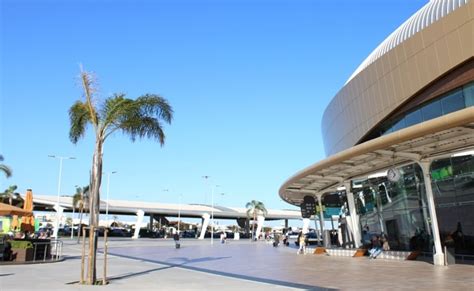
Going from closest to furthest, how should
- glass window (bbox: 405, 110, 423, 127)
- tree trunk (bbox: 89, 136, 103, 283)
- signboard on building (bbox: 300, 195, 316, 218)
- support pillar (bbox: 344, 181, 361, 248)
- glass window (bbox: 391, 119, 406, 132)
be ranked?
tree trunk (bbox: 89, 136, 103, 283)
glass window (bbox: 405, 110, 423, 127)
glass window (bbox: 391, 119, 406, 132)
support pillar (bbox: 344, 181, 361, 248)
signboard on building (bbox: 300, 195, 316, 218)

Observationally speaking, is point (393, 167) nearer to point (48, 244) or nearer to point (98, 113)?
point (98, 113)

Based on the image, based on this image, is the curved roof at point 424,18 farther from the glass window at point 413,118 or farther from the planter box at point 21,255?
the planter box at point 21,255

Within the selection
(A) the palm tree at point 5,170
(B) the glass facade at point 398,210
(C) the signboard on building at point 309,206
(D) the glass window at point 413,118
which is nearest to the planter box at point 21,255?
(B) the glass facade at point 398,210

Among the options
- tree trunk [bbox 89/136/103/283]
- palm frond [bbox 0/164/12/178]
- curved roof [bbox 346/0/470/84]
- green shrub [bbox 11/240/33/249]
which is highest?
curved roof [bbox 346/0/470/84]

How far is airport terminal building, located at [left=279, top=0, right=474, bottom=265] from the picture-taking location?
22000 millimetres

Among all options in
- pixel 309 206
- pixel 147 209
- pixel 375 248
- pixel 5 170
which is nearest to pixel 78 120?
pixel 375 248

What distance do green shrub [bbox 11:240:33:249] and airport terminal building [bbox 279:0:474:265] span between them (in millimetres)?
13667

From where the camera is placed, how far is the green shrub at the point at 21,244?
22333 mm

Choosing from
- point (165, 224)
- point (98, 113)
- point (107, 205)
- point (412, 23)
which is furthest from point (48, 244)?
point (165, 224)

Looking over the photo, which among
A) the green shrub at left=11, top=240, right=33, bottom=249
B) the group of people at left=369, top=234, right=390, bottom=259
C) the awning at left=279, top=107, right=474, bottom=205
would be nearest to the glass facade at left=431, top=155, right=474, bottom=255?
the awning at left=279, top=107, right=474, bottom=205

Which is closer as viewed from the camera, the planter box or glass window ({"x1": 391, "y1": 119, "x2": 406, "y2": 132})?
the planter box

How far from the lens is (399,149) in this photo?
21.2m

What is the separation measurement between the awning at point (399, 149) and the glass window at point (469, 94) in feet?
9.64

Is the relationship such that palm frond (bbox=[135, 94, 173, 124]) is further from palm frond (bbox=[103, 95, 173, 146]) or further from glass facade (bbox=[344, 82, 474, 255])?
glass facade (bbox=[344, 82, 474, 255])
